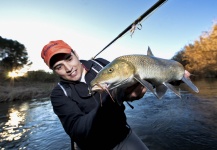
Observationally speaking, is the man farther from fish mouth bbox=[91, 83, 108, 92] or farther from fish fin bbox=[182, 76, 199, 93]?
fish fin bbox=[182, 76, 199, 93]

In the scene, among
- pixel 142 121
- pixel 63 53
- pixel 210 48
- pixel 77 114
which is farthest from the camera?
pixel 210 48

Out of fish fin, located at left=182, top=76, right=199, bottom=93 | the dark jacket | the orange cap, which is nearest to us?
the dark jacket

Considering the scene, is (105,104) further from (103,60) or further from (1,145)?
(1,145)

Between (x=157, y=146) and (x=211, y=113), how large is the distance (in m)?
4.43

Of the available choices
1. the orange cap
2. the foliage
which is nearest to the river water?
the orange cap

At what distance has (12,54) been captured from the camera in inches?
1870

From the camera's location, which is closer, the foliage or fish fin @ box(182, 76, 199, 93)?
fish fin @ box(182, 76, 199, 93)

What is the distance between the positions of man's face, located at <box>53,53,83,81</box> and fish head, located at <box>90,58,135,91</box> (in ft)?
3.52

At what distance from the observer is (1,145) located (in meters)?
7.39

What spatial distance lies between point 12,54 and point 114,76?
52495 mm

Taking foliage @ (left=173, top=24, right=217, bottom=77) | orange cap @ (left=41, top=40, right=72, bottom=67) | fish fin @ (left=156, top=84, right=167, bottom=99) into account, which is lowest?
foliage @ (left=173, top=24, right=217, bottom=77)

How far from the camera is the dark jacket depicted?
2.29m

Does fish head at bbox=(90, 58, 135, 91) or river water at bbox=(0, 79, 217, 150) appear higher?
fish head at bbox=(90, 58, 135, 91)

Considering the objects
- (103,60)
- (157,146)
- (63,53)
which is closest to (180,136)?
(157,146)
